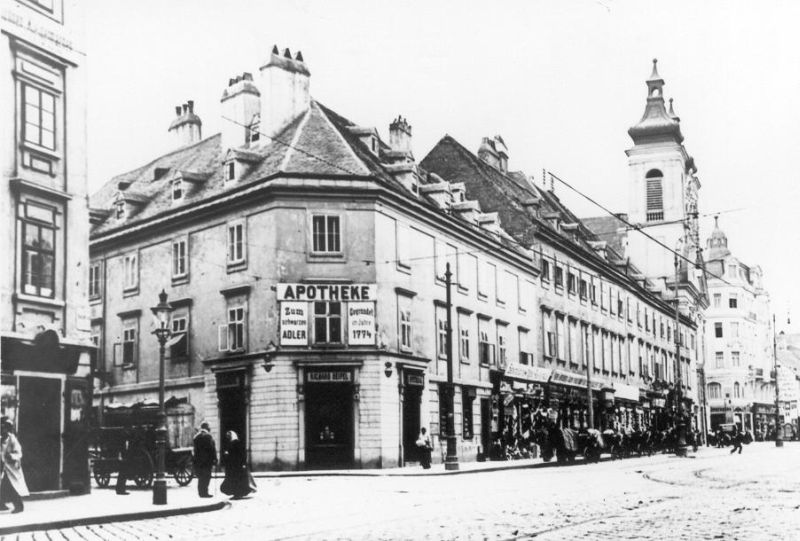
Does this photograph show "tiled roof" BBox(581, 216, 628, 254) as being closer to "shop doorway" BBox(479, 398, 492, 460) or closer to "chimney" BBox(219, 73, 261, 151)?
"shop doorway" BBox(479, 398, 492, 460)

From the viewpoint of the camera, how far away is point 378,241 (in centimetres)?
3516

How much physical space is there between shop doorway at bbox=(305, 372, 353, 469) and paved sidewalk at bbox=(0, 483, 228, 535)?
11.1 m

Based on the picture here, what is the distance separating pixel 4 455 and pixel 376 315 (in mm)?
18777

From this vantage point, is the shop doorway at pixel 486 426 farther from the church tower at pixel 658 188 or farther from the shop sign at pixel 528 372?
the church tower at pixel 658 188

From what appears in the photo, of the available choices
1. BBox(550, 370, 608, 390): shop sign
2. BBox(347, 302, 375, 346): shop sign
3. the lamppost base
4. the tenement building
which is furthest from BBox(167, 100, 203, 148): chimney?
the lamppost base

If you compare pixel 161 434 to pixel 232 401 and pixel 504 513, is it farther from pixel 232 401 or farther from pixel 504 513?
pixel 232 401

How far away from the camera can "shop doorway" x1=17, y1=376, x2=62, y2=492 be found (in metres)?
19.3

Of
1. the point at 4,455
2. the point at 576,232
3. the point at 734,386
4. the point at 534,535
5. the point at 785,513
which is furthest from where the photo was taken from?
the point at 734,386

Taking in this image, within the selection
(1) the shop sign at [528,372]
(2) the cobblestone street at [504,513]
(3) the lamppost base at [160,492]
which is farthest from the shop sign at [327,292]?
(3) the lamppost base at [160,492]

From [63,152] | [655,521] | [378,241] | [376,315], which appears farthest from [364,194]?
[655,521]

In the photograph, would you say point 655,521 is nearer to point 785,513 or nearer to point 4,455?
point 785,513

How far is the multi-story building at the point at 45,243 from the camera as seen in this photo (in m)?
17.9

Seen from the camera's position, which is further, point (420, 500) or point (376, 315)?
→ point (376, 315)

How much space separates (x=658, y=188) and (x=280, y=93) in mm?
52830
